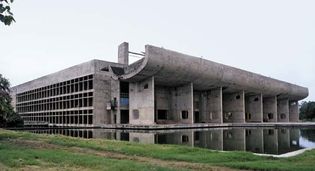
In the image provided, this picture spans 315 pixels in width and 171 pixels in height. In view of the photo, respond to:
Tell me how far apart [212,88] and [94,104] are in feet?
73.6

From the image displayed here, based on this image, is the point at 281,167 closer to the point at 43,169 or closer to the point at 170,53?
the point at 43,169

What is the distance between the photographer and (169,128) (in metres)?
49.4

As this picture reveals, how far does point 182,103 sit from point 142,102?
8.82 meters

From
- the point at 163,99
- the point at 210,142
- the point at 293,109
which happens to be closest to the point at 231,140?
the point at 210,142

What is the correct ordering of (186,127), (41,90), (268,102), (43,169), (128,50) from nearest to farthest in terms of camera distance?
(43,169) < (186,127) < (128,50) < (41,90) < (268,102)

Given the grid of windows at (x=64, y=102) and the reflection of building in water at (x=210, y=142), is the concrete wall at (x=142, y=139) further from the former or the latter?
the grid of windows at (x=64, y=102)

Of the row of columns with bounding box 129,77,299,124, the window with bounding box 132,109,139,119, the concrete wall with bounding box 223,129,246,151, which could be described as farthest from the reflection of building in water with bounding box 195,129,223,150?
the window with bounding box 132,109,139,119

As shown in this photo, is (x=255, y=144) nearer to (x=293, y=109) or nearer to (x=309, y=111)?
(x=309, y=111)

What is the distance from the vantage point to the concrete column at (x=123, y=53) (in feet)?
211

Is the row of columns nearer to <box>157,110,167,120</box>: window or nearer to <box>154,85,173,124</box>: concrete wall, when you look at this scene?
<box>154,85,173,124</box>: concrete wall

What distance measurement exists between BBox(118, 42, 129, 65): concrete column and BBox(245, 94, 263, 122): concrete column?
107 feet

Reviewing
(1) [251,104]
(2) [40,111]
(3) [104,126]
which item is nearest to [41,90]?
(2) [40,111]

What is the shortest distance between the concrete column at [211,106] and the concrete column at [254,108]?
16789 millimetres

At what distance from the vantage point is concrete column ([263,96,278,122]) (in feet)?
283
